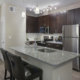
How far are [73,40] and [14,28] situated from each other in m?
3.00

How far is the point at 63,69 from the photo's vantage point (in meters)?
2.07

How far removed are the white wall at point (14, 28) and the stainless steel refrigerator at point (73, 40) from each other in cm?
240

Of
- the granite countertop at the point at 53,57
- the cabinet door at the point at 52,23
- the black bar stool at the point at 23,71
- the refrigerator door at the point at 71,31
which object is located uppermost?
the cabinet door at the point at 52,23

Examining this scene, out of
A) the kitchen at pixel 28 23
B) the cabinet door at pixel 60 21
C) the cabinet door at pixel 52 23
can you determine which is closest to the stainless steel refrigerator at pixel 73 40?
the kitchen at pixel 28 23

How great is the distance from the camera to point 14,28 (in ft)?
16.5

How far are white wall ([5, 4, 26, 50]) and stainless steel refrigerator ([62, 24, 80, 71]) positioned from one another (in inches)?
94.4

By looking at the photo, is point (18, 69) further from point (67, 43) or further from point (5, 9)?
point (5, 9)

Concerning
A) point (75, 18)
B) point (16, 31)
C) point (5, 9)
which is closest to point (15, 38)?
point (16, 31)

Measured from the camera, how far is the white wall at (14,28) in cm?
477

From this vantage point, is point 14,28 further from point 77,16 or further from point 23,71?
point 23,71

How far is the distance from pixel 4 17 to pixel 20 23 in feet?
2.90

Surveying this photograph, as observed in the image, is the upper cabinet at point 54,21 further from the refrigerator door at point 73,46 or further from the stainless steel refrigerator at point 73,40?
the refrigerator door at point 73,46

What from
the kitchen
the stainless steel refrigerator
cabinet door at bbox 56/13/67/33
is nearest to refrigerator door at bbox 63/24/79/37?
the stainless steel refrigerator

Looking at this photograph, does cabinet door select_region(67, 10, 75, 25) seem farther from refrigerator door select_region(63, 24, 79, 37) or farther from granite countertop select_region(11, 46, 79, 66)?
granite countertop select_region(11, 46, 79, 66)
